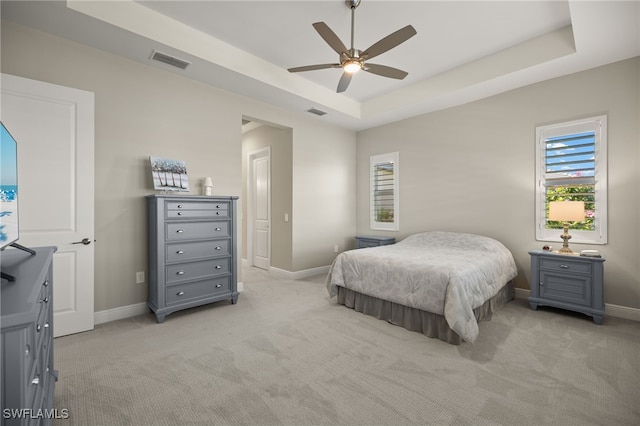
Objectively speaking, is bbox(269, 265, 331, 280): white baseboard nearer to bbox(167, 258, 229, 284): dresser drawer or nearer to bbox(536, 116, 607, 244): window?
bbox(167, 258, 229, 284): dresser drawer

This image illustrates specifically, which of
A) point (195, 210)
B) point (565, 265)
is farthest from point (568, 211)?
point (195, 210)

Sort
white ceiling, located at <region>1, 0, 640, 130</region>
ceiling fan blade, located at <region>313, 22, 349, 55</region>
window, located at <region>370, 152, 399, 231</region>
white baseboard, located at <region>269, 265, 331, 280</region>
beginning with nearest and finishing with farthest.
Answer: ceiling fan blade, located at <region>313, 22, 349, 55</region>
white ceiling, located at <region>1, 0, 640, 130</region>
white baseboard, located at <region>269, 265, 331, 280</region>
window, located at <region>370, 152, 399, 231</region>

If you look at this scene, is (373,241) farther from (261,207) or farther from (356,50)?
(356,50)

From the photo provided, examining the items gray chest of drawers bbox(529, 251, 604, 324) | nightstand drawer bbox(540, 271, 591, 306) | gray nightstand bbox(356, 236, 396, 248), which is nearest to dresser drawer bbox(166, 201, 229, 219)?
gray nightstand bbox(356, 236, 396, 248)

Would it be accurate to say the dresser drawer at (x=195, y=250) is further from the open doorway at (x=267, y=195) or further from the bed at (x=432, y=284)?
the open doorway at (x=267, y=195)

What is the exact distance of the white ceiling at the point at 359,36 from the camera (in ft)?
9.00

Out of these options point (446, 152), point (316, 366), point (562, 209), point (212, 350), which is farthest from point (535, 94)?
point (212, 350)

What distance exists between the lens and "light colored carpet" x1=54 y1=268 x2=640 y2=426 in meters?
1.80

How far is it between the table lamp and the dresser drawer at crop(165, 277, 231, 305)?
12.8 feet

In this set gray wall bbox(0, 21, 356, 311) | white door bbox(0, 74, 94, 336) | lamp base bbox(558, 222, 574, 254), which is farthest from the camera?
lamp base bbox(558, 222, 574, 254)

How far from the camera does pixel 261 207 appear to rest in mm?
6051

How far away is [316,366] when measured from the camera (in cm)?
233

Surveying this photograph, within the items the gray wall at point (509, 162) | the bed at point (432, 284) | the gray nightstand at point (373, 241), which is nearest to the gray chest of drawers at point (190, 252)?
the bed at point (432, 284)

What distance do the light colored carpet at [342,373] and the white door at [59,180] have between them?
456 millimetres
